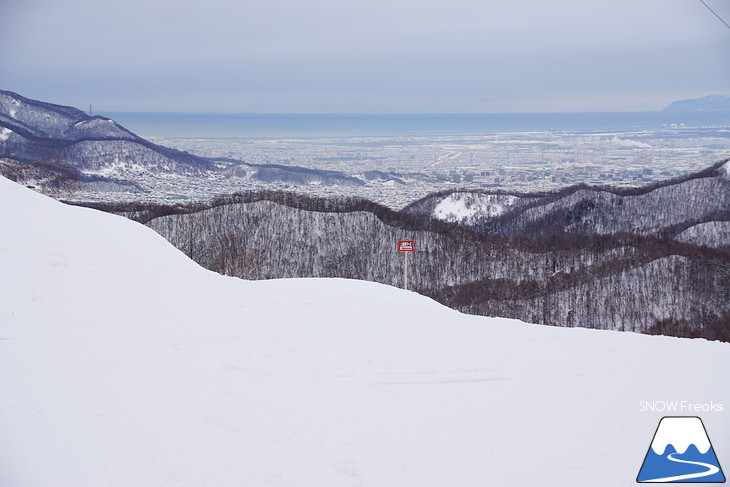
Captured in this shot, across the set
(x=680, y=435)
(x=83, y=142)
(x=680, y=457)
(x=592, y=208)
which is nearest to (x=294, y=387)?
(x=680, y=457)

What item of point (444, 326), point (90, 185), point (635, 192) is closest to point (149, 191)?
point (90, 185)

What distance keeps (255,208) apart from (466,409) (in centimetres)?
6653

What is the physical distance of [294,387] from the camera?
7445 millimetres

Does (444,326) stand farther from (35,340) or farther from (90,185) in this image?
(90,185)

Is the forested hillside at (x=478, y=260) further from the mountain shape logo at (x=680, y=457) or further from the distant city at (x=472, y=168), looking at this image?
the mountain shape logo at (x=680, y=457)

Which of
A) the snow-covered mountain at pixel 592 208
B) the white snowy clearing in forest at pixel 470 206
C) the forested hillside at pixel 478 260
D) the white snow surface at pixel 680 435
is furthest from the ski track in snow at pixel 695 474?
the white snowy clearing in forest at pixel 470 206

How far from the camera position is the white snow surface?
6.45 m

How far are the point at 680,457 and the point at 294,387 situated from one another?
468cm

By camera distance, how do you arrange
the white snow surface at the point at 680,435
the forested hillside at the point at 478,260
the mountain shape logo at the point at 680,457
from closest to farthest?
1. the mountain shape logo at the point at 680,457
2. the white snow surface at the point at 680,435
3. the forested hillside at the point at 478,260

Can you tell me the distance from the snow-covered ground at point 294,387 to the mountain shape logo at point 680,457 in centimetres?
13

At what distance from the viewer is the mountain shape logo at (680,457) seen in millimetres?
6016

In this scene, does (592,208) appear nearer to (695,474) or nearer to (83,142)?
(695,474)

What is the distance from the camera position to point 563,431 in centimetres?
673

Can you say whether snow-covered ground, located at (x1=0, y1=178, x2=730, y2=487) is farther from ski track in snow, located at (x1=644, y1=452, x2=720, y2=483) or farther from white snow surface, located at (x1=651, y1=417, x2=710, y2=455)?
ski track in snow, located at (x1=644, y1=452, x2=720, y2=483)
